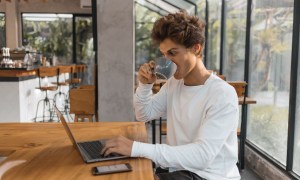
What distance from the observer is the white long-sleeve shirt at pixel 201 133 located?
126 cm

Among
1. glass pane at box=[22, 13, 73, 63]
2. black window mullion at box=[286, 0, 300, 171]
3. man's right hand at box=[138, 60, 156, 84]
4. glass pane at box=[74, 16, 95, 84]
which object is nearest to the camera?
man's right hand at box=[138, 60, 156, 84]

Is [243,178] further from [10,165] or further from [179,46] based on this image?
[10,165]

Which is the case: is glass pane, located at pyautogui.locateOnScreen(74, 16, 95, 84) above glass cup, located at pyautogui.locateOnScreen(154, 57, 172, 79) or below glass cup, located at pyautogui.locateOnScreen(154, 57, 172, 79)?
above

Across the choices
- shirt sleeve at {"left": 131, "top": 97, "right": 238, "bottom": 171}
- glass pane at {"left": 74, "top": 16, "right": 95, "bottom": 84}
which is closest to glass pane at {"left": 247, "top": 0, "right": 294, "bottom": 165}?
shirt sleeve at {"left": 131, "top": 97, "right": 238, "bottom": 171}

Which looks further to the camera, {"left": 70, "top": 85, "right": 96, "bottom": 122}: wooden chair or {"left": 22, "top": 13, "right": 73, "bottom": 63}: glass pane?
{"left": 22, "top": 13, "right": 73, "bottom": 63}: glass pane

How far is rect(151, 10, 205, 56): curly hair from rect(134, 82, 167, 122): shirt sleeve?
38 cm

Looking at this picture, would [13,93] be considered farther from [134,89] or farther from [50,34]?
[50,34]

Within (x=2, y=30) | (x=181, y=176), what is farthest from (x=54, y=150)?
(x=2, y=30)

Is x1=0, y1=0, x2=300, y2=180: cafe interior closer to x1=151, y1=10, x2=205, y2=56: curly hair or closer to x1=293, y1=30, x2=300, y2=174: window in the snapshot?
x1=293, y1=30, x2=300, y2=174: window

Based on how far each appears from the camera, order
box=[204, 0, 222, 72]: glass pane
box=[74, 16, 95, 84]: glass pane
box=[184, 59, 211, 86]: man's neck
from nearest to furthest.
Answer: box=[184, 59, 211, 86]: man's neck, box=[204, 0, 222, 72]: glass pane, box=[74, 16, 95, 84]: glass pane

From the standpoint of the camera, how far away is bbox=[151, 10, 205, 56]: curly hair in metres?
1.37

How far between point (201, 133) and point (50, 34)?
873 centimetres

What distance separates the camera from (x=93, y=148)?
1.37 metres

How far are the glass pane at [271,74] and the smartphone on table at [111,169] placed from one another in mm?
2248
